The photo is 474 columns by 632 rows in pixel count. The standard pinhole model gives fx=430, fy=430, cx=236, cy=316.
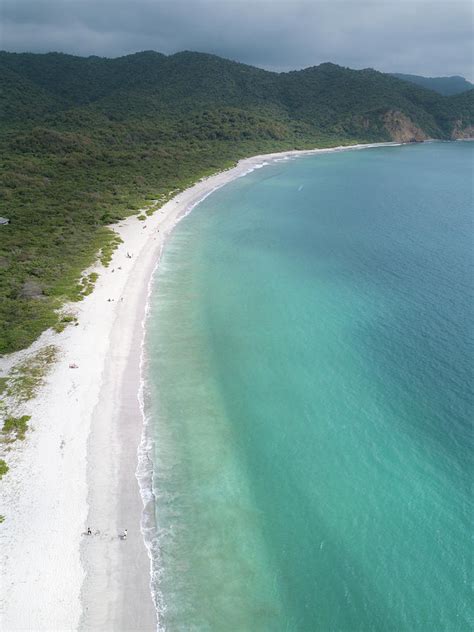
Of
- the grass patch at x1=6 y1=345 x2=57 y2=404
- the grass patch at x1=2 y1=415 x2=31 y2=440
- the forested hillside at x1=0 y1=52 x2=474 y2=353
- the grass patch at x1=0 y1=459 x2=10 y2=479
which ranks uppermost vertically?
the forested hillside at x1=0 y1=52 x2=474 y2=353

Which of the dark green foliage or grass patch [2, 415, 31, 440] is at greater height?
grass patch [2, 415, 31, 440]

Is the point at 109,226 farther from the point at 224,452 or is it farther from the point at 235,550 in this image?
the point at 235,550

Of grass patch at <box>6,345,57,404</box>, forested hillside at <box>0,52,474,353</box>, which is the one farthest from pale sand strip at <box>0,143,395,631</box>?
forested hillside at <box>0,52,474,353</box>

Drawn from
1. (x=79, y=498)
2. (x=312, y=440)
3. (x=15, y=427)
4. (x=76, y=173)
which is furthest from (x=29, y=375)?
(x=76, y=173)

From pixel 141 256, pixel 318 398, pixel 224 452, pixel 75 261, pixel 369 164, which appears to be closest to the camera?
pixel 224 452

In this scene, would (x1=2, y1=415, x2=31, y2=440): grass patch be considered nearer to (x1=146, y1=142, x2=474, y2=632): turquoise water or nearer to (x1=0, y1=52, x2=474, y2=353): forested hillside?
(x1=146, y1=142, x2=474, y2=632): turquoise water

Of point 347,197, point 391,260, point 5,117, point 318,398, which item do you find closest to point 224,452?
point 318,398

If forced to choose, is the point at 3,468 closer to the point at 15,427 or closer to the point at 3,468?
the point at 3,468

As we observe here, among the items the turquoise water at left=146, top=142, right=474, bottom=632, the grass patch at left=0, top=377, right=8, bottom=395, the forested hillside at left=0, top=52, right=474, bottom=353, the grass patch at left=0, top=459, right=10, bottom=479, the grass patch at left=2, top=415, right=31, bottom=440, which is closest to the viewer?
the turquoise water at left=146, top=142, right=474, bottom=632
